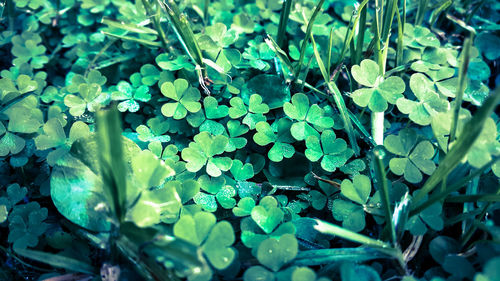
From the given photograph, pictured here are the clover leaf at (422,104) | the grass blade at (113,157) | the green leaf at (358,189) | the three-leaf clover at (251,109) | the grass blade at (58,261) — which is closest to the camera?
the grass blade at (113,157)

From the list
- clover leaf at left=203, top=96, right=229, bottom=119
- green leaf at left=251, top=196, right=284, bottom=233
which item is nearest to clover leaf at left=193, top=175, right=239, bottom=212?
green leaf at left=251, top=196, right=284, bottom=233

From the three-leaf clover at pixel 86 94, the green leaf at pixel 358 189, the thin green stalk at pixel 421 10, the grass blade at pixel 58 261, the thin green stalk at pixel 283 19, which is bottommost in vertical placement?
the grass blade at pixel 58 261

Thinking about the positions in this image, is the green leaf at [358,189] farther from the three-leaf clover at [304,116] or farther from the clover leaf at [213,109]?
the clover leaf at [213,109]

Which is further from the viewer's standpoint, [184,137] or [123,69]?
[123,69]

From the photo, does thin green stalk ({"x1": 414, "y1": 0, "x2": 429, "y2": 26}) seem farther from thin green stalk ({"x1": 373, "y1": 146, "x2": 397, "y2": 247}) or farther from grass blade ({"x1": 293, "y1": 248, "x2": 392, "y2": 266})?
grass blade ({"x1": 293, "y1": 248, "x2": 392, "y2": 266})

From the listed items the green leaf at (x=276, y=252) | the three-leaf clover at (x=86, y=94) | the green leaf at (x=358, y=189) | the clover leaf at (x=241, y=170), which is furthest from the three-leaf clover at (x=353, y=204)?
the three-leaf clover at (x=86, y=94)

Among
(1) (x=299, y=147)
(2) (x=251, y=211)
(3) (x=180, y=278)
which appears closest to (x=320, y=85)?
(1) (x=299, y=147)

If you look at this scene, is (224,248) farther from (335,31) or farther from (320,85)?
(335,31)
